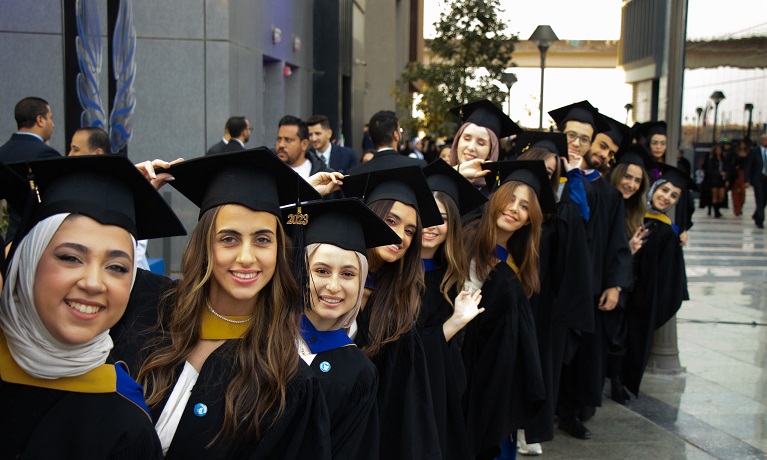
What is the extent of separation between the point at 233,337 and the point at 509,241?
9.55 ft

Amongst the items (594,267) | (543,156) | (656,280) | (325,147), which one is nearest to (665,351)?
(656,280)

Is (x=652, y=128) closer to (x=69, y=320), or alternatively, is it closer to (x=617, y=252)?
(x=617, y=252)

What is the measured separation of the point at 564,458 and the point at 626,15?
52419mm

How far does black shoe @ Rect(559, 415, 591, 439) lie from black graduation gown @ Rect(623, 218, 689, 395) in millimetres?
→ 1383

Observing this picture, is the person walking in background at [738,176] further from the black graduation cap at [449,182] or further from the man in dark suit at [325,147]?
the black graduation cap at [449,182]

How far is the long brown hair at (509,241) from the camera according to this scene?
5.39 metres

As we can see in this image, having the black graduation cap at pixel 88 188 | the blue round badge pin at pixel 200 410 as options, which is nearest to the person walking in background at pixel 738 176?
the blue round badge pin at pixel 200 410

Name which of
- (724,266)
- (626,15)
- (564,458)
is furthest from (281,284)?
(626,15)

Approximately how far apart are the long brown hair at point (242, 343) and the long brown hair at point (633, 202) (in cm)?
526

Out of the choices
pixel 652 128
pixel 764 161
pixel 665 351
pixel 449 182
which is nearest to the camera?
pixel 449 182

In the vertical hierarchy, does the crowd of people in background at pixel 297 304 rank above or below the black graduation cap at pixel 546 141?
below

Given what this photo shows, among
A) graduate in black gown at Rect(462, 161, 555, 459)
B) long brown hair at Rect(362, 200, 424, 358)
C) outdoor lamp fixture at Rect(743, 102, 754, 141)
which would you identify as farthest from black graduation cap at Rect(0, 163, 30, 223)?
outdoor lamp fixture at Rect(743, 102, 754, 141)

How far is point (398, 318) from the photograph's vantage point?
410 centimetres

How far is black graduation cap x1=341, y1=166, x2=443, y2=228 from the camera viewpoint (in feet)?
14.1
